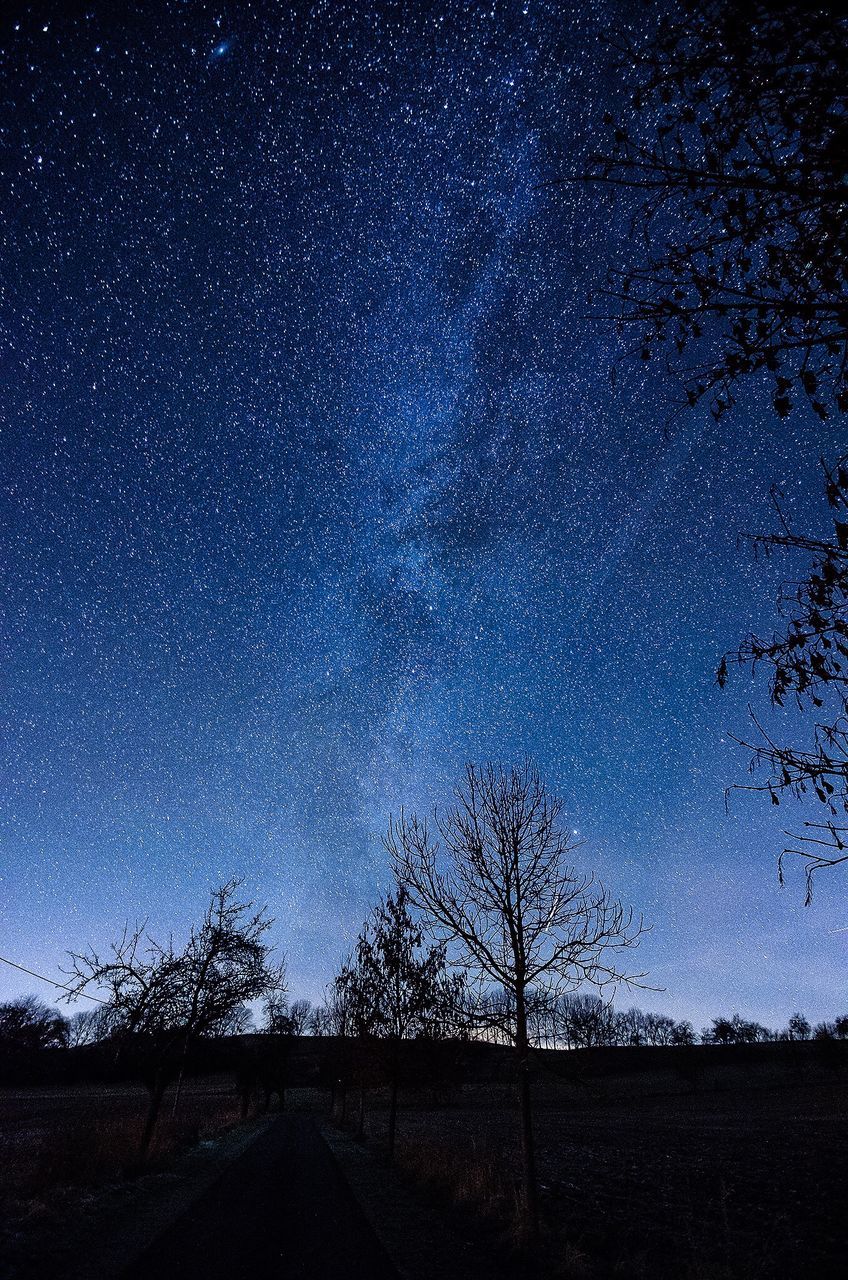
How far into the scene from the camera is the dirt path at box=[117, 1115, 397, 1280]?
6.75 m

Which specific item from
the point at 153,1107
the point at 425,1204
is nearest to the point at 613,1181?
the point at 425,1204

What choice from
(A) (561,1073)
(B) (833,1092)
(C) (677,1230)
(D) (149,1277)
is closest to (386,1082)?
(C) (677,1230)

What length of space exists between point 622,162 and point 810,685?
243 cm

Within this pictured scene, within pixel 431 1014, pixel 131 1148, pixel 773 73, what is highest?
pixel 773 73

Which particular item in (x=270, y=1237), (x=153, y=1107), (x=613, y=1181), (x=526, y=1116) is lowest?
(x=613, y=1181)

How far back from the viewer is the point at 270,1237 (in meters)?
8.43

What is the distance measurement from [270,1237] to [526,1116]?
12.8 feet

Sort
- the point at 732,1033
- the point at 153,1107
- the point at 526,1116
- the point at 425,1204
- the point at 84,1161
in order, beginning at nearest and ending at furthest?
the point at 526,1116 < the point at 425,1204 < the point at 84,1161 < the point at 153,1107 < the point at 732,1033

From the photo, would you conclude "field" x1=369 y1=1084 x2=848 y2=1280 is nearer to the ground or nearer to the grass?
the ground

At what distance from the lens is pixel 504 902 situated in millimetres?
9867

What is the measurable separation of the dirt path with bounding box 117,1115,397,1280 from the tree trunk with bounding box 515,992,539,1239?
208 cm

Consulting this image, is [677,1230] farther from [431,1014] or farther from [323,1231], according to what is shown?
[323,1231]

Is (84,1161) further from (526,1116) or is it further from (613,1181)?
(613,1181)

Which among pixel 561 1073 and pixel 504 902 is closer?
pixel 561 1073
